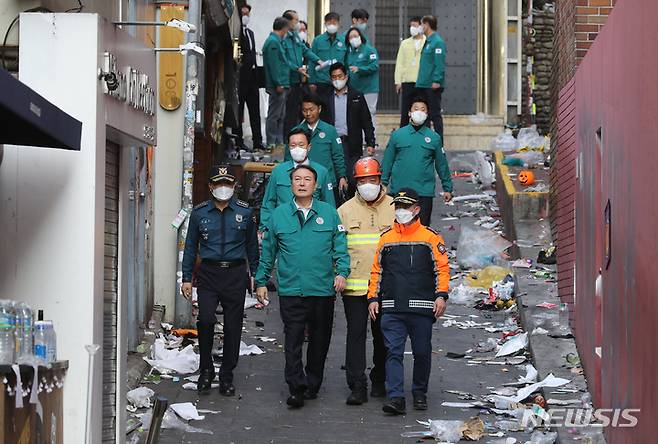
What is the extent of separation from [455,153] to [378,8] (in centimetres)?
Answer: 428

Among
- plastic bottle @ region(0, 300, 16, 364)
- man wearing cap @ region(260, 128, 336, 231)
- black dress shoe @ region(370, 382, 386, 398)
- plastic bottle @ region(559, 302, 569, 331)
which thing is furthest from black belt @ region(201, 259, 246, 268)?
plastic bottle @ region(0, 300, 16, 364)

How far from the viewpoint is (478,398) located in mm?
11219

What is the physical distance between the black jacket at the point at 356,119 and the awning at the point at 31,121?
9548 mm

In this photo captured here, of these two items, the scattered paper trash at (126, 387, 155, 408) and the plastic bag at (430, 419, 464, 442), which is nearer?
the plastic bag at (430, 419, 464, 442)

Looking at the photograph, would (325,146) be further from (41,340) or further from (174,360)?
(41,340)

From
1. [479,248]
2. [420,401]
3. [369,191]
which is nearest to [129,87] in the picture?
[369,191]

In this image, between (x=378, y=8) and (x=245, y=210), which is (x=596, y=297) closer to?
(x=245, y=210)

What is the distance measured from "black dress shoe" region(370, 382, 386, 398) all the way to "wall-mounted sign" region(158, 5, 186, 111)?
14.0 ft

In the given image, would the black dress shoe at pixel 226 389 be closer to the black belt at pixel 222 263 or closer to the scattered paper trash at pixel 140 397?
the scattered paper trash at pixel 140 397

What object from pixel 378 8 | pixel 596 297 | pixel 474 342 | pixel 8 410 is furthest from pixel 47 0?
pixel 378 8

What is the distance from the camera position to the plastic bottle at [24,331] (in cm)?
682

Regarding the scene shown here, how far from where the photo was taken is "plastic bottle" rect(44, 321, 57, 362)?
23.6ft

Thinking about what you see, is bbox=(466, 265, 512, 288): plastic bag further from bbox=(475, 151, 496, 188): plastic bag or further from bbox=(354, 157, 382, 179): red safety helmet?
bbox=(475, 151, 496, 188): plastic bag

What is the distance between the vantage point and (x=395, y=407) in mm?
10617
